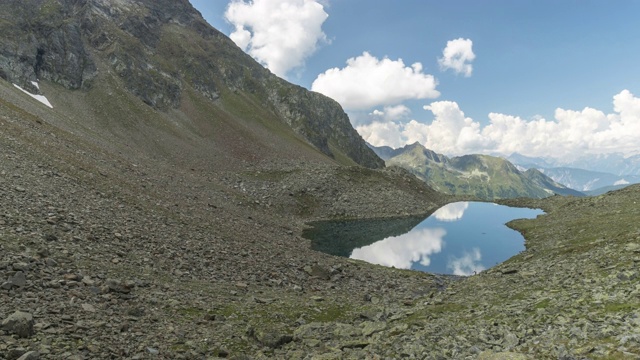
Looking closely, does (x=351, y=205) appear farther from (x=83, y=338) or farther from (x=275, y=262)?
(x=83, y=338)

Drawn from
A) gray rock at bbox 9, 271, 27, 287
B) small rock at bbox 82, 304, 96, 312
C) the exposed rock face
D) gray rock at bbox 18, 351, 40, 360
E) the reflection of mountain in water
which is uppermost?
the exposed rock face

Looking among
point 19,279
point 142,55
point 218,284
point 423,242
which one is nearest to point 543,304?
point 218,284

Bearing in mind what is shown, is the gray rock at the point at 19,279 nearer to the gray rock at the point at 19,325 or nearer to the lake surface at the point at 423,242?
the gray rock at the point at 19,325

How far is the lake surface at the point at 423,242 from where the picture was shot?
6044 centimetres

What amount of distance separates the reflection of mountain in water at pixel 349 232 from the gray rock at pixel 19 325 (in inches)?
1913

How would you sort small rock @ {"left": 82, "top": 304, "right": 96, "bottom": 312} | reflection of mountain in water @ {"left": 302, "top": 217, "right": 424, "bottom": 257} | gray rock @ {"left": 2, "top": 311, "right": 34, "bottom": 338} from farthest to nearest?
reflection of mountain in water @ {"left": 302, "top": 217, "right": 424, "bottom": 257}
small rock @ {"left": 82, "top": 304, "right": 96, "bottom": 312}
gray rock @ {"left": 2, "top": 311, "right": 34, "bottom": 338}

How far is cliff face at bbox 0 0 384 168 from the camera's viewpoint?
9688 cm

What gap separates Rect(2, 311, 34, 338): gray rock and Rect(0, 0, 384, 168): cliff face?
94.1 m

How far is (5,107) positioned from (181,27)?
447 feet

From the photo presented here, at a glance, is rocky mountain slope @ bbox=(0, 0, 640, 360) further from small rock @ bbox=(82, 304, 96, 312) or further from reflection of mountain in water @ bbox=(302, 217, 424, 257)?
reflection of mountain in water @ bbox=(302, 217, 424, 257)

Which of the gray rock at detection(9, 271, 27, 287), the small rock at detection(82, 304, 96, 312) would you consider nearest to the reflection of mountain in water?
the small rock at detection(82, 304, 96, 312)

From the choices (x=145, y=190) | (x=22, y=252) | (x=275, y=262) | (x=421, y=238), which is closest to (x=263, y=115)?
(x=421, y=238)

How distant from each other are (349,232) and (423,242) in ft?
52.7

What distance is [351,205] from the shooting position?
315ft
